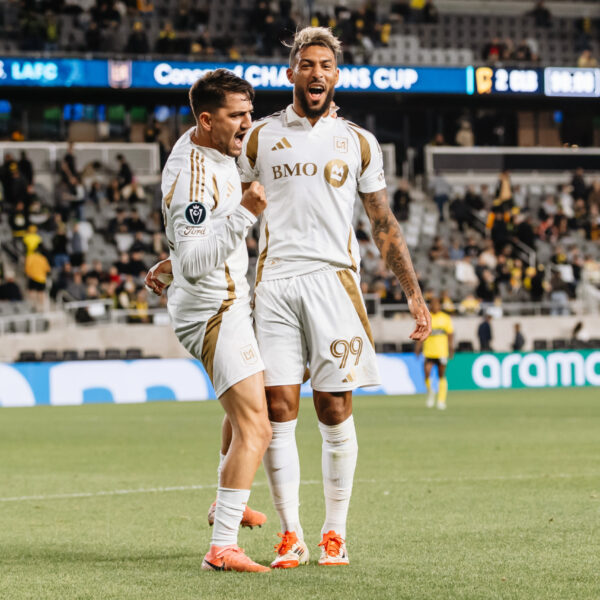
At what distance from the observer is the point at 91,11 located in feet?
104

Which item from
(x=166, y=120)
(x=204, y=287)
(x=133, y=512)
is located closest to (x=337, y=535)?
(x=204, y=287)

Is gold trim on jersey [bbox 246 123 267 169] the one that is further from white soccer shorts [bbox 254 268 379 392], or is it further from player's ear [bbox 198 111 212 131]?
white soccer shorts [bbox 254 268 379 392]

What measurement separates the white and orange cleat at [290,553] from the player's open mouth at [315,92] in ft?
6.96

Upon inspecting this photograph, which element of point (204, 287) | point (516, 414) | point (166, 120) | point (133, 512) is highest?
point (166, 120)

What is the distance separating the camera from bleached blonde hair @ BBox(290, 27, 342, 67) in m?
6.06

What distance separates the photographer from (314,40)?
6.06m

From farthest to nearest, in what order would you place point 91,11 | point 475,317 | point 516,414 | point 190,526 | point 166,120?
point 166,120
point 91,11
point 475,317
point 516,414
point 190,526

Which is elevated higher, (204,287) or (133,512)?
(204,287)

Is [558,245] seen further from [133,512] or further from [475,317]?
[133,512]

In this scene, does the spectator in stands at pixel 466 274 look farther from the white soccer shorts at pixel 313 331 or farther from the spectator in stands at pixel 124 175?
the white soccer shorts at pixel 313 331

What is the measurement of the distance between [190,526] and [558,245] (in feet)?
85.1

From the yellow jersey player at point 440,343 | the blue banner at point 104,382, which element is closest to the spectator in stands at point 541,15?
the blue banner at point 104,382

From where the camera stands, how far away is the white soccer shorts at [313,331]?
5.96 m

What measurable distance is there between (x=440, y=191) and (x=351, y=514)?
87.5 ft
